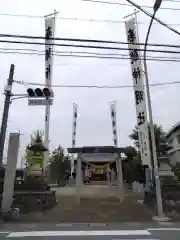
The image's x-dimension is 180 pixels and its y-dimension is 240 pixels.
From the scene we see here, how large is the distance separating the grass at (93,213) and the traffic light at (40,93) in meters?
6.33

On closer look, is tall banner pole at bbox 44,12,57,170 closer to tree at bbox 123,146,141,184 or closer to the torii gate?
the torii gate

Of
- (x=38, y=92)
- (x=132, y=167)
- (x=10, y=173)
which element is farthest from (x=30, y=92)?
(x=132, y=167)

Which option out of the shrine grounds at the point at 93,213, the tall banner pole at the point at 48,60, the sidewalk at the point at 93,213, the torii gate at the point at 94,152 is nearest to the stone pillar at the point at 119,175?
the torii gate at the point at 94,152

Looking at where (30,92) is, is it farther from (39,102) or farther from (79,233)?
(79,233)

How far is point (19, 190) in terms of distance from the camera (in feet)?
62.6

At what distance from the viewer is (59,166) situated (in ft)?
186

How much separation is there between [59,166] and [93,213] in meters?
39.5

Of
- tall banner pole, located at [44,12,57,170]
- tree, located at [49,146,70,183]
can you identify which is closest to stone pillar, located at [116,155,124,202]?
tall banner pole, located at [44,12,57,170]

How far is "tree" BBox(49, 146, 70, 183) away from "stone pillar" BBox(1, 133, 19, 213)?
126ft

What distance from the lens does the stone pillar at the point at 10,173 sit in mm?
16453

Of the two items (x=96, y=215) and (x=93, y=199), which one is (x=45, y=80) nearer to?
(x=93, y=199)

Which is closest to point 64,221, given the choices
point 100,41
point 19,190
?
point 19,190

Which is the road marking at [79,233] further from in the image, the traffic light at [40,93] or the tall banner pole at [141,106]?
the tall banner pole at [141,106]

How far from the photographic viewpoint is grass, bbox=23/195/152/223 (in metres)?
16.1
